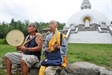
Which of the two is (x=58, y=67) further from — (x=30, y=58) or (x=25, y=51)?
(x=25, y=51)

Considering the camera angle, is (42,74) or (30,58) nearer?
(42,74)

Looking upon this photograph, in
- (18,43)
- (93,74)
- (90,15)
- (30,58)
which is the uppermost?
(90,15)

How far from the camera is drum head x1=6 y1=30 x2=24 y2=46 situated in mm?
3205

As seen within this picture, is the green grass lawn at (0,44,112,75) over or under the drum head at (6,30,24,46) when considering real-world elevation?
under

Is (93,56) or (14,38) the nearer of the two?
(14,38)

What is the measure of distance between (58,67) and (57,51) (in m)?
0.31

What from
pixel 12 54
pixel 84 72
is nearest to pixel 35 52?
pixel 12 54

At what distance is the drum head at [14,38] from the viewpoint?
10.5 ft

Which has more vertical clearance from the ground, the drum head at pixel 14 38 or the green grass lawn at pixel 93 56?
the drum head at pixel 14 38

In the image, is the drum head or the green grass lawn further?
the green grass lawn

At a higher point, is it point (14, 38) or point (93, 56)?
point (14, 38)

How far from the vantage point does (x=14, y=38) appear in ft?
10.6

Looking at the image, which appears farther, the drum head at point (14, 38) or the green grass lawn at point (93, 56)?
the green grass lawn at point (93, 56)

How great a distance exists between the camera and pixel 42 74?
2.92m
